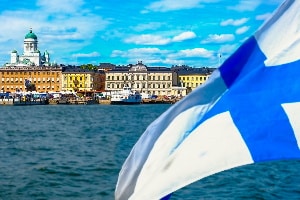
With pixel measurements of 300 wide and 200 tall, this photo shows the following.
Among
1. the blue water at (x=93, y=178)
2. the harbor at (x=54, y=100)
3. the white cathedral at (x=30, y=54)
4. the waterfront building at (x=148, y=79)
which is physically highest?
the white cathedral at (x=30, y=54)

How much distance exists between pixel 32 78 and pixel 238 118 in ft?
411

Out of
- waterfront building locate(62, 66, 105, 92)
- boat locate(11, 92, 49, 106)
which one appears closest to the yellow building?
waterfront building locate(62, 66, 105, 92)

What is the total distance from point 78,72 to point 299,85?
121 metres

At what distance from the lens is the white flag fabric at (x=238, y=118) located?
266 cm

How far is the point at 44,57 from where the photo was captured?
484 ft

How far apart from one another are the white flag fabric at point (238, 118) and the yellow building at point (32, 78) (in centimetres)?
12070

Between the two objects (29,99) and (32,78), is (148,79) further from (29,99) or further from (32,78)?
(29,99)

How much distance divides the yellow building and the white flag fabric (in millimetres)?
120700

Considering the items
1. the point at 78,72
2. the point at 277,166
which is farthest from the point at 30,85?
the point at 277,166

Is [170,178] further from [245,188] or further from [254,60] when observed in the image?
[245,188]

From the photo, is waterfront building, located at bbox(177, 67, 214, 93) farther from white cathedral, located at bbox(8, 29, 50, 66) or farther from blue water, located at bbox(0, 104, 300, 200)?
blue water, located at bbox(0, 104, 300, 200)

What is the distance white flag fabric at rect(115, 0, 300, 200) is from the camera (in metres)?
2.66

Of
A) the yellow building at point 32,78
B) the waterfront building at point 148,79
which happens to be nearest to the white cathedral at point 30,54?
the yellow building at point 32,78

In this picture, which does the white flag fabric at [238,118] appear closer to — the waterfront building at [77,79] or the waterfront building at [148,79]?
the waterfront building at [148,79]
